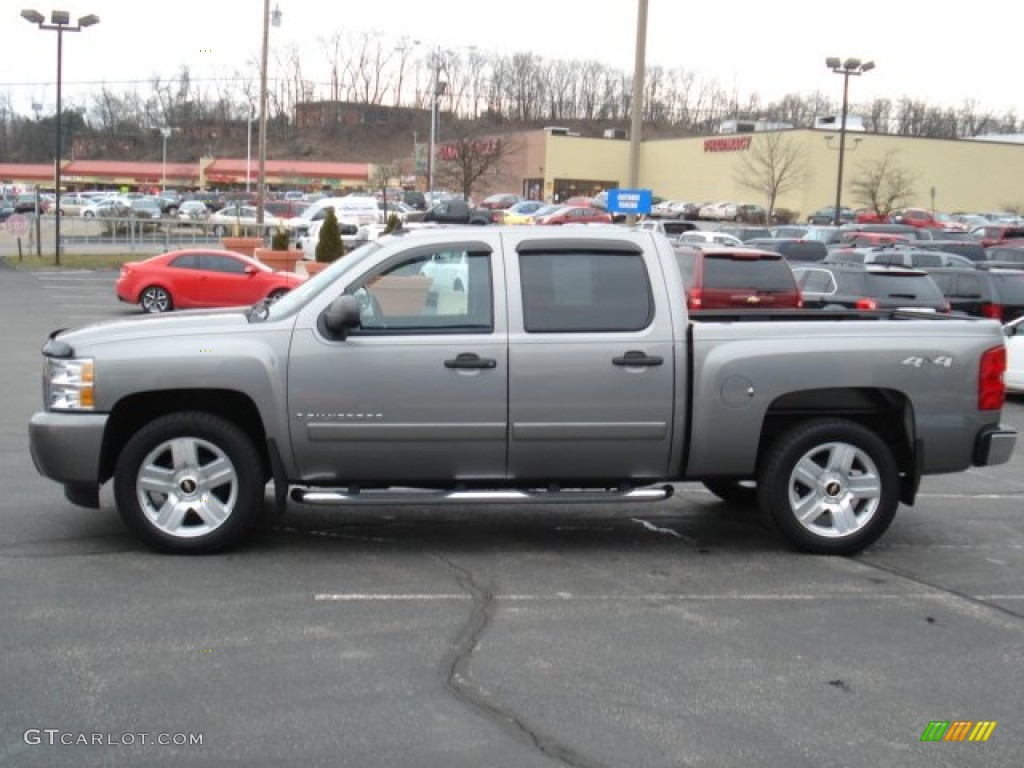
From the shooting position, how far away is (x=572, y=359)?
285 inches

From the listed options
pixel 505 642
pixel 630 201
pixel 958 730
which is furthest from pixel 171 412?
pixel 630 201

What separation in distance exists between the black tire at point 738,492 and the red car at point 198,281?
17972 millimetres

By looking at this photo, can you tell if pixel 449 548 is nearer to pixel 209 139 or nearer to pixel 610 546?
pixel 610 546

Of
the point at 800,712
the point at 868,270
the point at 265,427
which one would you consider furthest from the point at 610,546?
the point at 868,270

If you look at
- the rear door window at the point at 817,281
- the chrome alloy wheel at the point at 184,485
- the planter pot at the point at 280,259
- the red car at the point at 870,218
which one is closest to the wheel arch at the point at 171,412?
the chrome alloy wheel at the point at 184,485

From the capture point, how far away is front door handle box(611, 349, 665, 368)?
724cm

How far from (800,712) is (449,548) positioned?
305cm

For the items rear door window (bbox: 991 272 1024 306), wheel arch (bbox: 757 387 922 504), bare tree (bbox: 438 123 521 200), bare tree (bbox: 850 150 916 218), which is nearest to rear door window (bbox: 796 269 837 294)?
rear door window (bbox: 991 272 1024 306)

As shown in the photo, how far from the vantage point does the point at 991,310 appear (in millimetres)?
21141

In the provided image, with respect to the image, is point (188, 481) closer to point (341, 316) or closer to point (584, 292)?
point (341, 316)

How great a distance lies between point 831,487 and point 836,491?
0.04 meters

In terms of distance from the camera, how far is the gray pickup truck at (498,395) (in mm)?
7137

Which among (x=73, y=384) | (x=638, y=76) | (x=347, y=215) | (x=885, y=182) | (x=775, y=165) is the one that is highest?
(x=775, y=165)

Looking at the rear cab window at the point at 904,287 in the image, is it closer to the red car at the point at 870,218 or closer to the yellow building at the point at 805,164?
the red car at the point at 870,218
